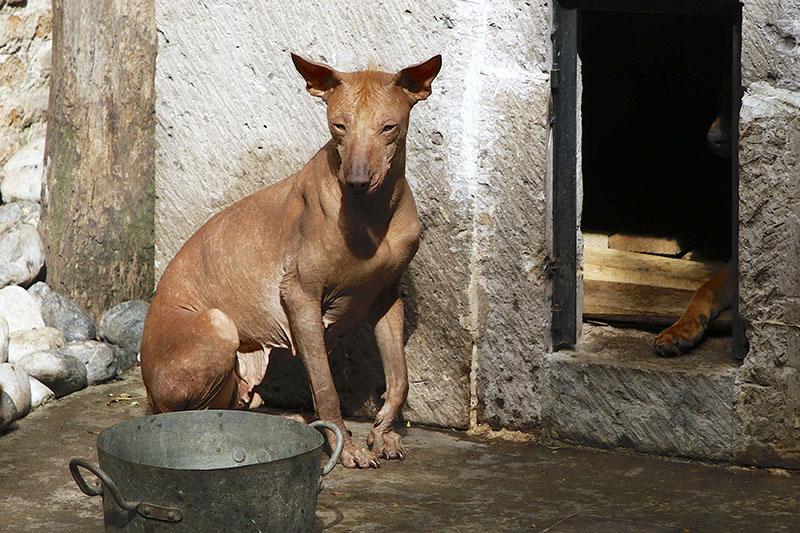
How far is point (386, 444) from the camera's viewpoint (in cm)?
591

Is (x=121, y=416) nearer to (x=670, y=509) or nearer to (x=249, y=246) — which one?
(x=249, y=246)

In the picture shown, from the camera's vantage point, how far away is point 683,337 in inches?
236

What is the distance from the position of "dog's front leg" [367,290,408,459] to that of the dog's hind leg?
68 centimetres

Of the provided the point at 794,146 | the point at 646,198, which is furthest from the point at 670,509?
the point at 646,198

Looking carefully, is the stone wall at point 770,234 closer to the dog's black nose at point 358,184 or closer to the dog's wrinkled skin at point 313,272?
the dog's wrinkled skin at point 313,272

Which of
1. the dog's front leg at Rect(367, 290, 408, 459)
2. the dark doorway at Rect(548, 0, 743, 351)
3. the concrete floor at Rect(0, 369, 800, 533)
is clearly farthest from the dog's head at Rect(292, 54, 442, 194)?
the dark doorway at Rect(548, 0, 743, 351)

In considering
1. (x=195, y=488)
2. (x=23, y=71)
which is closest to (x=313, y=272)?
(x=195, y=488)

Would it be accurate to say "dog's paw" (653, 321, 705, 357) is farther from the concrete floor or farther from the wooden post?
the wooden post

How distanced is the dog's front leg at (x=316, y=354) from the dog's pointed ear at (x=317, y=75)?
34.4 inches

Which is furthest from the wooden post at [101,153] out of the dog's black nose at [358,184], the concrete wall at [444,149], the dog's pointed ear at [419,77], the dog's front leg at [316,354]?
the dog's black nose at [358,184]

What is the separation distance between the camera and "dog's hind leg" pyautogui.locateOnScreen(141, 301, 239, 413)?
5.72 m

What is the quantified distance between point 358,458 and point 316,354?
497 mm

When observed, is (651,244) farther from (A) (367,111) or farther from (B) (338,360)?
(A) (367,111)

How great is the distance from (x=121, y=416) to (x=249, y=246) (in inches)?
48.4
